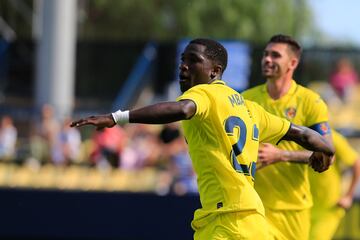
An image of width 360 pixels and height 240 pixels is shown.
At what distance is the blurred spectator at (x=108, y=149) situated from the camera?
1652cm

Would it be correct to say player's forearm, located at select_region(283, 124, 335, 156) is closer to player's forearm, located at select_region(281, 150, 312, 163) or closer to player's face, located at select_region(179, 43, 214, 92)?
player's face, located at select_region(179, 43, 214, 92)

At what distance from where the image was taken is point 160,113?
6.05m

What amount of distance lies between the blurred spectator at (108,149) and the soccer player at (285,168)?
7996 mm

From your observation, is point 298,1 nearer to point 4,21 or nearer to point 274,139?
point 4,21

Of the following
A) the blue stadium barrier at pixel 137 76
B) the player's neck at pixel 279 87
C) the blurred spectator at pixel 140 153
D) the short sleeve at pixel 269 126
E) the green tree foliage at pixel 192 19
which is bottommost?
the short sleeve at pixel 269 126

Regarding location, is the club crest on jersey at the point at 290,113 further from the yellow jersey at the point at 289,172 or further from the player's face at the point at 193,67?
the player's face at the point at 193,67

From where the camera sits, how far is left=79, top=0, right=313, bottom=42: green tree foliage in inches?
1367

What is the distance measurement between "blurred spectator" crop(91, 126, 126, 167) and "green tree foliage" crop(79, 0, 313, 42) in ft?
53.5

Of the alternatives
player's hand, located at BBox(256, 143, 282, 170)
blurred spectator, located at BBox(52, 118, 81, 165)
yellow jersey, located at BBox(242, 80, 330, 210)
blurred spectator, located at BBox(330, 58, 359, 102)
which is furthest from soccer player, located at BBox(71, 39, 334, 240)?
blurred spectator, located at BBox(330, 58, 359, 102)

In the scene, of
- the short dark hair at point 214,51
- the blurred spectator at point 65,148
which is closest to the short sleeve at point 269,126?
the short dark hair at point 214,51

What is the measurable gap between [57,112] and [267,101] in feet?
42.5

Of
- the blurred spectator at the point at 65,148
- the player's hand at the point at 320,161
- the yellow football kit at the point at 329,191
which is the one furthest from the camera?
the blurred spectator at the point at 65,148

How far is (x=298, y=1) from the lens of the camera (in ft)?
112

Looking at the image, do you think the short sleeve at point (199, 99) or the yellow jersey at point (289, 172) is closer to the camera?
the short sleeve at point (199, 99)
